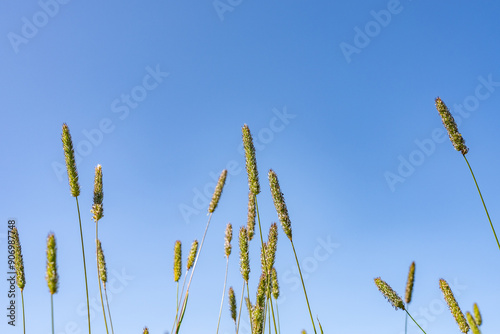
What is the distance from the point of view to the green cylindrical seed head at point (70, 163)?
3.89 metres

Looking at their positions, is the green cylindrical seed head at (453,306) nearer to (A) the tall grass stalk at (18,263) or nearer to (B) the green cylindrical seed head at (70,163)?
(B) the green cylindrical seed head at (70,163)

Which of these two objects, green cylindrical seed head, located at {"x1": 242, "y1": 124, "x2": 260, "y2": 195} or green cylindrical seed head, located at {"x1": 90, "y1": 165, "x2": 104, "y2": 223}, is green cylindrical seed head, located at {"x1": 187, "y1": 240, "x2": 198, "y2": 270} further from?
green cylindrical seed head, located at {"x1": 242, "y1": 124, "x2": 260, "y2": 195}

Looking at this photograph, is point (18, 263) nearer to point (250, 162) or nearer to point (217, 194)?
point (217, 194)

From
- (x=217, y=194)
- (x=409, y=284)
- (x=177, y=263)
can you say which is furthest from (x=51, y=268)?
(x=409, y=284)

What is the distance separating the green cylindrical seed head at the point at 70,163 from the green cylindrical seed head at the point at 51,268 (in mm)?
1087

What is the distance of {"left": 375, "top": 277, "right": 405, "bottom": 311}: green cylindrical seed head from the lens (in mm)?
4566

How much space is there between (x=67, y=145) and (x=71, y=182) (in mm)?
371

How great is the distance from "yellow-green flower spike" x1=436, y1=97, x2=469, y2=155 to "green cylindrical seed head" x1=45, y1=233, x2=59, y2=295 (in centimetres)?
374

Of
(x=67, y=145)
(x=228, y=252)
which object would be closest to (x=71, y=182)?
(x=67, y=145)

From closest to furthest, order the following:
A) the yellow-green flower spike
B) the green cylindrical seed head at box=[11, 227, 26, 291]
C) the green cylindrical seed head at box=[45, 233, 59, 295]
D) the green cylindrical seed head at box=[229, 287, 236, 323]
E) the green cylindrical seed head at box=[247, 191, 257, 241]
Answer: the green cylindrical seed head at box=[45, 233, 59, 295] < the green cylindrical seed head at box=[11, 227, 26, 291] < the yellow-green flower spike < the green cylindrical seed head at box=[247, 191, 257, 241] < the green cylindrical seed head at box=[229, 287, 236, 323]

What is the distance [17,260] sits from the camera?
12.6 feet

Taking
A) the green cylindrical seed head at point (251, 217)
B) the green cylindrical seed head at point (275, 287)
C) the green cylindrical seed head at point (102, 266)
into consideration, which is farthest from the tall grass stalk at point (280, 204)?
the green cylindrical seed head at point (102, 266)

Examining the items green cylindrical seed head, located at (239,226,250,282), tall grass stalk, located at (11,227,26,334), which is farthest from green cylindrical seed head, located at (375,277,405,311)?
tall grass stalk, located at (11,227,26,334)

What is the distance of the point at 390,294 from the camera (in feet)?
15.1
